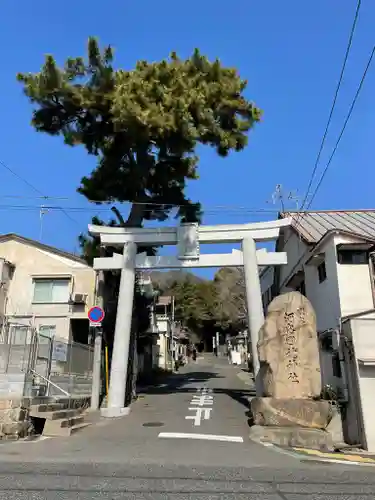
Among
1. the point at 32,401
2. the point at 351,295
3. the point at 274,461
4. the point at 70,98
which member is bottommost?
the point at 274,461

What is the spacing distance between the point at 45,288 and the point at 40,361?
1098 centimetres

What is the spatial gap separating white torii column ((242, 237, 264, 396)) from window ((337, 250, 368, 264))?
302cm

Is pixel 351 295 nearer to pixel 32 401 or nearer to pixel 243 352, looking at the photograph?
pixel 32 401

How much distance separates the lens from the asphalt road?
5520 mm

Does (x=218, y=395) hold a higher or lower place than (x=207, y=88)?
lower

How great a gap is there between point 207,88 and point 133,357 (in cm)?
1123

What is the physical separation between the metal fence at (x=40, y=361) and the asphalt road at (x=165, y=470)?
174 centimetres

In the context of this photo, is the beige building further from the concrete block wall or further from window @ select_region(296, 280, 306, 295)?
window @ select_region(296, 280, 306, 295)

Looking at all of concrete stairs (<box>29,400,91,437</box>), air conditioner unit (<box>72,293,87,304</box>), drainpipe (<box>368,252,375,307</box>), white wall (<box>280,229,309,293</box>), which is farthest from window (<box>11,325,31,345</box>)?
white wall (<box>280,229,309,293</box>)

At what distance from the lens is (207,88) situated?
55.2 feet

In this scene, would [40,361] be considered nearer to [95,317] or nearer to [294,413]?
[95,317]

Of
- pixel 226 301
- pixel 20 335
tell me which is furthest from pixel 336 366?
pixel 226 301

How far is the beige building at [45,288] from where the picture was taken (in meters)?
21.6

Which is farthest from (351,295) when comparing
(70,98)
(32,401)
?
(70,98)
